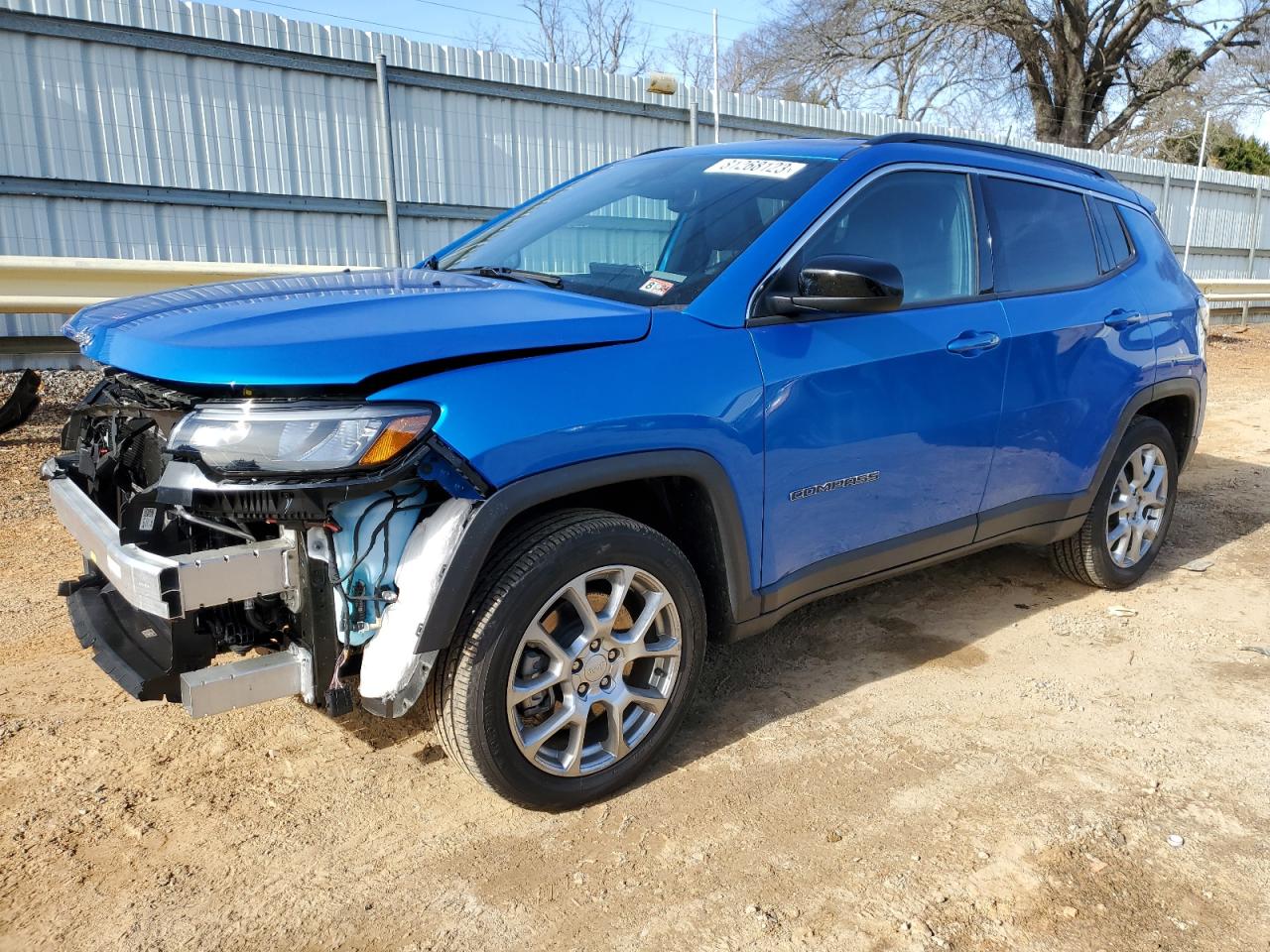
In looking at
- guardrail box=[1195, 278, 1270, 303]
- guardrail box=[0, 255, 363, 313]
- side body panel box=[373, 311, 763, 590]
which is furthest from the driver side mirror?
guardrail box=[1195, 278, 1270, 303]

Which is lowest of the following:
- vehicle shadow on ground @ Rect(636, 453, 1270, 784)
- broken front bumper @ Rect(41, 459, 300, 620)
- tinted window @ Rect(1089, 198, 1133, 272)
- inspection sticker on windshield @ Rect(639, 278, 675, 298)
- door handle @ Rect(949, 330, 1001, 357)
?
vehicle shadow on ground @ Rect(636, 453, 1270, 784)

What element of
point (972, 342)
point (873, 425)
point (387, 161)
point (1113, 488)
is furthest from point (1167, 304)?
point (387, 161)

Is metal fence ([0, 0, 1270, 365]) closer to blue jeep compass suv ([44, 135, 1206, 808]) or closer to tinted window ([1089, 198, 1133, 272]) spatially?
blue jeep compass suv ([44, 135, 1206, 808])

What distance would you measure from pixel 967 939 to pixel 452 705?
134 centimetres

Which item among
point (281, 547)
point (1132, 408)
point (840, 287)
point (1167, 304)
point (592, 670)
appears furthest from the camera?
point (1167, 304)

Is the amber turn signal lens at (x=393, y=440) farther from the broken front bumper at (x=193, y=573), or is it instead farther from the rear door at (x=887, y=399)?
the rear door at (x=887, y=399)

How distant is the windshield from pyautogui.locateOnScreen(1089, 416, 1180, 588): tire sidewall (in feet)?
6.86

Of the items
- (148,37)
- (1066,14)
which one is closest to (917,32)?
(1066,14)

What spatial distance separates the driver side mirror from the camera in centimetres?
289

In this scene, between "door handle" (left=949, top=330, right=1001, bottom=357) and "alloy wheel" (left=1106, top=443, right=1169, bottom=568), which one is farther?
"alloy wheel" (left=1106, top=443, right=1169, bottom=568)

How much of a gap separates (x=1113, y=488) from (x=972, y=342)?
1.41 m

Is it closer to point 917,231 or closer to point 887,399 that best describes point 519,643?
point 887,399

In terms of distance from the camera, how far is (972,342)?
3496 millimetres

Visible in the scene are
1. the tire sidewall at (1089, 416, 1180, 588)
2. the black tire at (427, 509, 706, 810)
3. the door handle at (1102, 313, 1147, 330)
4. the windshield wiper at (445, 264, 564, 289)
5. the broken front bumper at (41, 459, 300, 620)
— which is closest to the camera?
the broken front bumper at (41, 459, 300, 620)
